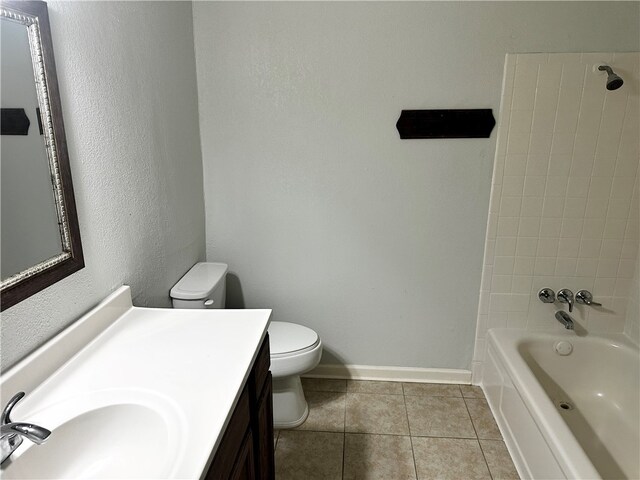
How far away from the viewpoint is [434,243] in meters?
2.26

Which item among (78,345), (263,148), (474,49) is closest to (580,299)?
A: (474,49)

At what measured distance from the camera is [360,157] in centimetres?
218

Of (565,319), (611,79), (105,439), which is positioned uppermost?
(611,79)

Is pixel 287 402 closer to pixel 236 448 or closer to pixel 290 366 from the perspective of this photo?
pixel 290 366

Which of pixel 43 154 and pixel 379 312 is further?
pixel 379 312

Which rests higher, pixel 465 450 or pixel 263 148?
pixel 263 148

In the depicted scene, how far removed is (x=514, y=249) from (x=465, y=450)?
100 cm

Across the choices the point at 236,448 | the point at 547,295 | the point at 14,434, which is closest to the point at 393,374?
the point at 547,295

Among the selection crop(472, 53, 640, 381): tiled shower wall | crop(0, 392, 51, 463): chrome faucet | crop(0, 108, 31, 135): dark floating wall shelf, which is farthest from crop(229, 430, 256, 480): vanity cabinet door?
crop(472, 53, 640, 381): tiled shower wall

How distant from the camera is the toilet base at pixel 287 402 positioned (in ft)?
6.82

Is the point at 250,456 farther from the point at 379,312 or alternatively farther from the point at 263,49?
the point at 263,49

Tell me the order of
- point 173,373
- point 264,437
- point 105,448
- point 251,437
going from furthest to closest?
point 264,437 → point 251,437 → point 173,373 → point 105,448

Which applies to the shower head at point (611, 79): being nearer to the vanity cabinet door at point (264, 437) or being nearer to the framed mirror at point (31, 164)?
the vanity cabinet door at point (264, 437)

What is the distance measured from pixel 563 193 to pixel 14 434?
Answer: 2269 millimetres
